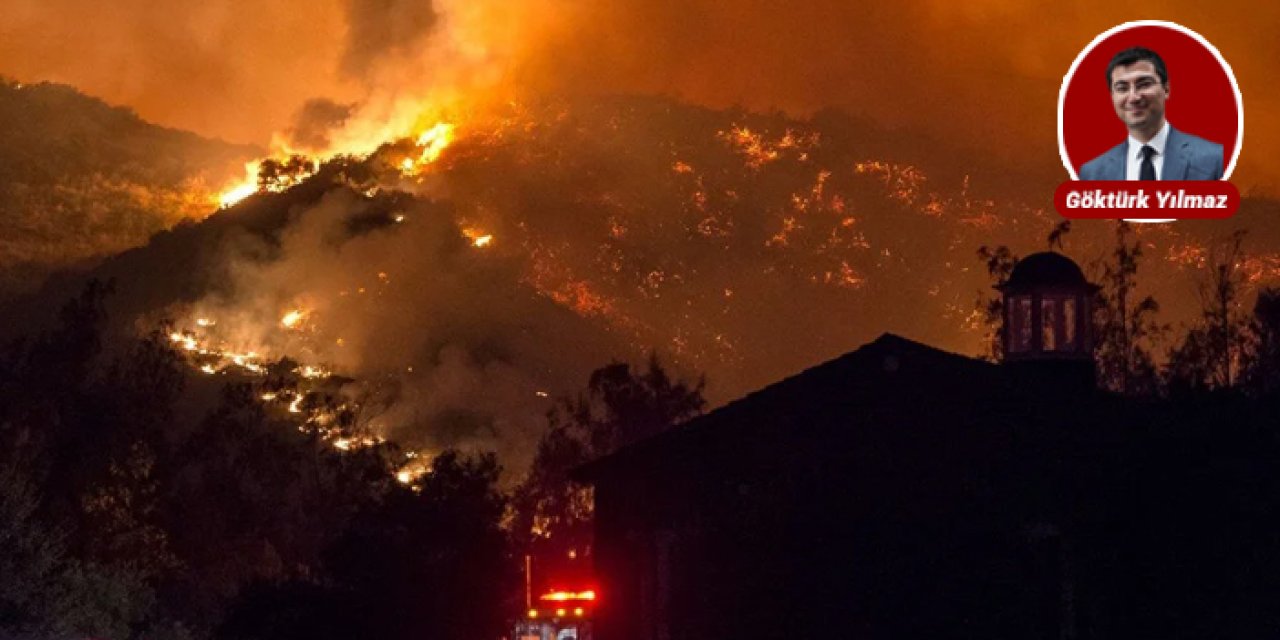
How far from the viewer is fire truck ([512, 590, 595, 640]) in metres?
44.3

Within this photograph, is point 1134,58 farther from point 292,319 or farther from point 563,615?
point 292,319

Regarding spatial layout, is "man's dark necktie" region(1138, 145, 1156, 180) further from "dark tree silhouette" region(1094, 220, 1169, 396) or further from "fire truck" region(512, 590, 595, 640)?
"dark tree silhouette" region(1094, 220, 1169, 396)

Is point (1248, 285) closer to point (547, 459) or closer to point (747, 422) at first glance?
point (547, 459)

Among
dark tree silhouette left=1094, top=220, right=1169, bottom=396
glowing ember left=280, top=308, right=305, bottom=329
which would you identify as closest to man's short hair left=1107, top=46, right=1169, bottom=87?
dark tree silhouette left=1094, top=220, right=1169, bottom=396

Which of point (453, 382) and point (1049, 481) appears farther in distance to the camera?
point (453, 382)

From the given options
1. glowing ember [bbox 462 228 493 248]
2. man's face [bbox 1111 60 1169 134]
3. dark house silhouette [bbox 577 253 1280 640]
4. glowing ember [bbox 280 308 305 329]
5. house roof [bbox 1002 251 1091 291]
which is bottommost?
dark house silhouette [bbox 577 253 1280 640]

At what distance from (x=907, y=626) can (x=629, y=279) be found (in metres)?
155

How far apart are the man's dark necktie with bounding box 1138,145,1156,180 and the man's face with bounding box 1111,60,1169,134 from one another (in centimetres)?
80

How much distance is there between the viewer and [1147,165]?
45906 millimetres

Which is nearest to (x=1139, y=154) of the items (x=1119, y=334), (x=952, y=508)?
(x=952, y=508)

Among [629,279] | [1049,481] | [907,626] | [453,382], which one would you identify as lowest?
[907,626]

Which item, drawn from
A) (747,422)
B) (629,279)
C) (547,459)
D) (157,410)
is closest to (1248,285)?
(629,279)

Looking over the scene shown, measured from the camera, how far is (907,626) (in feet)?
130

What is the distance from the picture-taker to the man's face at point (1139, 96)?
44.7m
